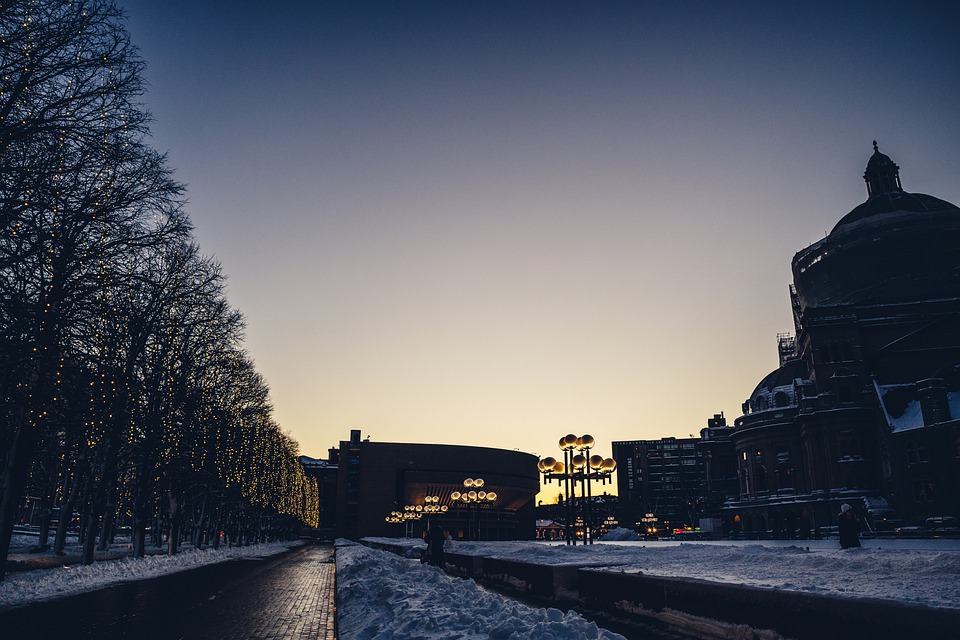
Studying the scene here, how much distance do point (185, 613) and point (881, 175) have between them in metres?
109

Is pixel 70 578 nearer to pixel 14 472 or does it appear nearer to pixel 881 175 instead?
pixel 14 472

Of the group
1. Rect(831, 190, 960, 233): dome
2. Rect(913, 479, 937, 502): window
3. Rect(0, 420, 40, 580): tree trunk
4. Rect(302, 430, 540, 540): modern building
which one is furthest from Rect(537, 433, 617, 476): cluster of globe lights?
Rect(302, 430, 540, 540): modern building

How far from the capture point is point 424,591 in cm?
1166

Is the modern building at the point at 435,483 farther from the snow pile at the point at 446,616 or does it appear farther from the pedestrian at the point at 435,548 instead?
the snow pile at the point at 446,616

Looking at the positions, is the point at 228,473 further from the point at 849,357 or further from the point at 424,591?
the point at 849,357

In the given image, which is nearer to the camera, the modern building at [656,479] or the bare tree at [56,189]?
the bare tree at [56,189]

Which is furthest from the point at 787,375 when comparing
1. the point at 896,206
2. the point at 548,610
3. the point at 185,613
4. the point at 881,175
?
the point at 548,610

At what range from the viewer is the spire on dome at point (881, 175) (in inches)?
3647

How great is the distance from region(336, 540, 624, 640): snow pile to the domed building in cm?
6146

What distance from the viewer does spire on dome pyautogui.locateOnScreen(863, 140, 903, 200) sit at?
9262 centimetres

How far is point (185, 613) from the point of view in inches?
500

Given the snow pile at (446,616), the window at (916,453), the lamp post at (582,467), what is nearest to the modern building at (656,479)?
the window at (916,453)

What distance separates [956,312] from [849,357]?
1213cm

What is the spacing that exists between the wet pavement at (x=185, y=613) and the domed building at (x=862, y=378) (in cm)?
6016
